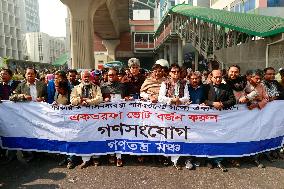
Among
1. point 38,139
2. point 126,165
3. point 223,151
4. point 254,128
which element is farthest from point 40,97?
point 254,128

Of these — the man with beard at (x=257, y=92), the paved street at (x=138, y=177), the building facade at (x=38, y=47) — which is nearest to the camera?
the paved street at (x=138, y=177)

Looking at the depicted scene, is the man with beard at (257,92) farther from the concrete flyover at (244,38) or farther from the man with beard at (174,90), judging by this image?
the concrete flyover at (244,38)

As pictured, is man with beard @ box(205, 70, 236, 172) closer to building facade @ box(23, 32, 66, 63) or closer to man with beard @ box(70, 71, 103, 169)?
man with beard @ box(70, 71, 103, 169)

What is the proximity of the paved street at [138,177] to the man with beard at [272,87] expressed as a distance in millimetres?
1398

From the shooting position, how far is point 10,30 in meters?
89.7

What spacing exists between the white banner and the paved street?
1.22 feet

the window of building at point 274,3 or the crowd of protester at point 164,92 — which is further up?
the window of building at point 274,3

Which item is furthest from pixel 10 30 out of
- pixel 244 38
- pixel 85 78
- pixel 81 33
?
pixel 85 78

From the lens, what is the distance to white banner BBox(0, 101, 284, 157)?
237 inches

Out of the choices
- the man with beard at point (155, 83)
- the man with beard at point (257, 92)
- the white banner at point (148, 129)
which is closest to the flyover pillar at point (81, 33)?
the white banner at point (148, 129)

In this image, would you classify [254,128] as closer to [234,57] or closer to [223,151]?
[223,151]

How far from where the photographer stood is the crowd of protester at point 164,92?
598cm

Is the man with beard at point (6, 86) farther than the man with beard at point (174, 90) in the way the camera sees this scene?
Yes

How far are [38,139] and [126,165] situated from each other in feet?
6.20
